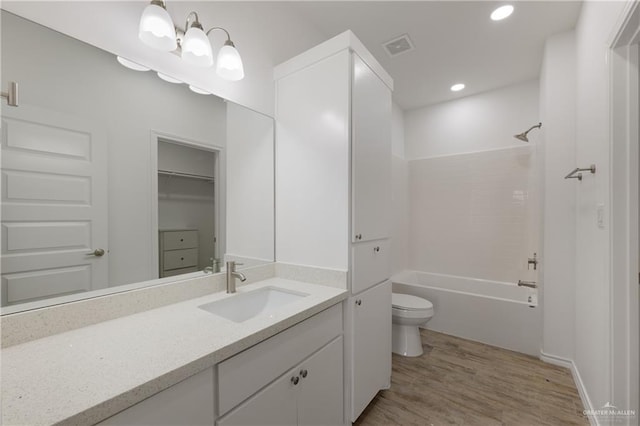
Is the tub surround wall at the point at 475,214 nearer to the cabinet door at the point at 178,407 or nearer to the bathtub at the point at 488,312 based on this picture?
the bathtub at the point at 488,312

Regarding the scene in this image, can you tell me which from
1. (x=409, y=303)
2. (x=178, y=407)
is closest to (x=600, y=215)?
(x=409, y=303)

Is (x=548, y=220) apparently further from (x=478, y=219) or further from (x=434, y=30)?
(x=434, y=30)

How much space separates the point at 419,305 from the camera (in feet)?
7.77

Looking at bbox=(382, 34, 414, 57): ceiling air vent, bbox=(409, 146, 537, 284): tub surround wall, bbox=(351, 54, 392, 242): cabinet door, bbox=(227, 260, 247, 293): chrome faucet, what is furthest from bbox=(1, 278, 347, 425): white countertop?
bbox=(409, 146, 537, 284): tub surround wall

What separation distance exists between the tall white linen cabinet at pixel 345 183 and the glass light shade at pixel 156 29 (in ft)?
2.34

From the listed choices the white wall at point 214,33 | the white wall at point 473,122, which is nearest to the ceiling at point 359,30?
the white wall at point 214,33

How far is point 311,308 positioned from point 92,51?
4.39 feet

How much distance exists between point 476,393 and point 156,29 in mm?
Answer: 2760

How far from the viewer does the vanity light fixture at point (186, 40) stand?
1058mm

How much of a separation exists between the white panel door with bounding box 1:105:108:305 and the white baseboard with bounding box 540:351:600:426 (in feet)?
8.60

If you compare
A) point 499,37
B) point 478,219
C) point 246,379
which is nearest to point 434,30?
point 499,37

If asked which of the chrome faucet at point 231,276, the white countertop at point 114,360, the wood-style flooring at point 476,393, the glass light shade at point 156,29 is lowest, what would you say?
the wood-style flooring at point 476,393

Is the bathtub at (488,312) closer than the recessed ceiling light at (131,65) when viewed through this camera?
No

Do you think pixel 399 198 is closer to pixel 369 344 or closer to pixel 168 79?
pixel 369 344
